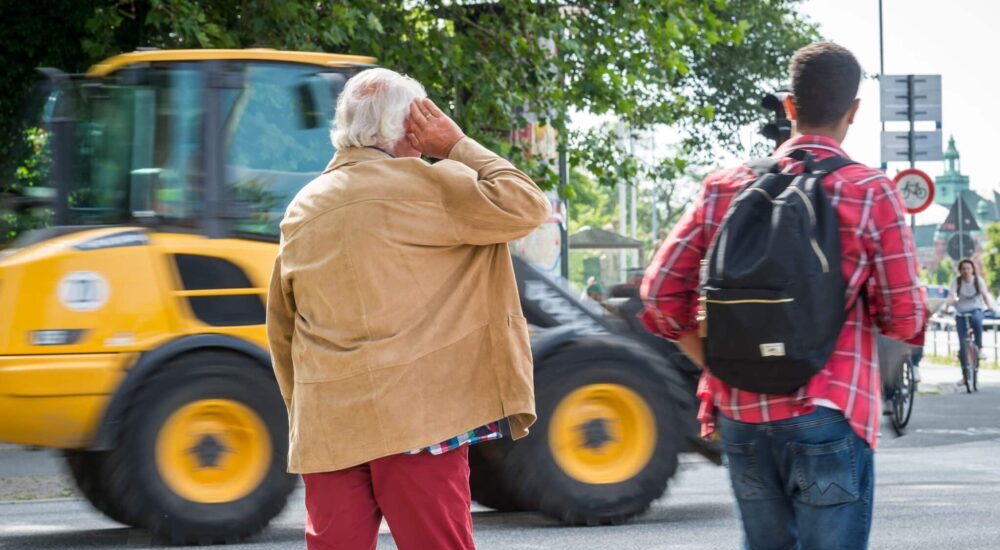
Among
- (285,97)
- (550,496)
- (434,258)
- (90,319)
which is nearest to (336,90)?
(285,97)

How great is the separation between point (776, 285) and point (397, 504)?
38.9 inches

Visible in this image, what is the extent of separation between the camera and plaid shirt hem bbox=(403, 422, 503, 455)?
345cm

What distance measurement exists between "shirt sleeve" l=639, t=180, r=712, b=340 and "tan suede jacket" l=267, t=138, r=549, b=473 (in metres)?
0.32

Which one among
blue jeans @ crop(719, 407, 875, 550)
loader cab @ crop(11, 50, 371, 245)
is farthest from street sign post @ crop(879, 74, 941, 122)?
blue jeans @ crop(719, 407, 875, 550)

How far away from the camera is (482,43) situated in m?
15.5

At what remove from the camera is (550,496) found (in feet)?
25.4

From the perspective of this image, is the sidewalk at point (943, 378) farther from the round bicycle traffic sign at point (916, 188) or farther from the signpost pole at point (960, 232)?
the round bicycle traffic sign at point (916, 188)

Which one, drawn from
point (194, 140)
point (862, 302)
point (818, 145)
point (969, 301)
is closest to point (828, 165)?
point (818, 145)

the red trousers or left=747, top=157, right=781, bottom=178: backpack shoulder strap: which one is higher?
left=747, top=157, right=781, bottom=178: backpack shoulder strap

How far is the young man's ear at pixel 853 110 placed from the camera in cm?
345

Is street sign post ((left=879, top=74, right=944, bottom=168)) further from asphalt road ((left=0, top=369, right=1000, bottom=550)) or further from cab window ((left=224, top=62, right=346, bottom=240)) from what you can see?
cab window ((left=224, top=62, right=346, bottom=240))

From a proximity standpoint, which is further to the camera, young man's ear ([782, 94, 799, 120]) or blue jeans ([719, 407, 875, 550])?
young man's ear ([782, 94, 799, 120])

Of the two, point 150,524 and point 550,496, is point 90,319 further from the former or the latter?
point 550,496

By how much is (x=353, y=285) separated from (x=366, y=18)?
37.5 ft
